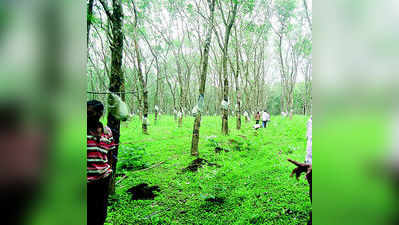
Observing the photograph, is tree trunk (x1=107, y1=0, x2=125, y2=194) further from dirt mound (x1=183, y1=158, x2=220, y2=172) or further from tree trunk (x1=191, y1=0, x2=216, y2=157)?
tree trunk (x1=191, y1=0, x2=216, y2=157)

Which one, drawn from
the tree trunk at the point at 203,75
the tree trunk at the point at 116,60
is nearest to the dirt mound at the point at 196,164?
the tree trunk at the point at 203,75

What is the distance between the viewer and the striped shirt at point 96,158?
183cm

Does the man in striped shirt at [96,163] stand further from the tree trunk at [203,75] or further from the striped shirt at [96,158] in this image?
the tree trunk at [203,75]

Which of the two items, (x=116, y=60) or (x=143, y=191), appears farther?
(x=143, y=191)

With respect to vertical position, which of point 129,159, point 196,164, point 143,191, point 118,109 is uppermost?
point 118,109

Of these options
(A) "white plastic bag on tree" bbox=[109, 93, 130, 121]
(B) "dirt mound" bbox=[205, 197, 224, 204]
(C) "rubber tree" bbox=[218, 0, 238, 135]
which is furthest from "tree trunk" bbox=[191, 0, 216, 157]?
(A) "white plastic bag on tree" bbox=[109, 93, 130, 121]

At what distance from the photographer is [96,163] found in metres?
1.88

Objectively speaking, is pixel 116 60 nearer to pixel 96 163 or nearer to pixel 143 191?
pixel 96 163


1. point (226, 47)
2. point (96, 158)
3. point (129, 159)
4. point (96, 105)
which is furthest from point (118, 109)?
point (226, 47)

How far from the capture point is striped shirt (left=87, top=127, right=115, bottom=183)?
1.83m

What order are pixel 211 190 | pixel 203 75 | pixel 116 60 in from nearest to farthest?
pixel 116 60 < pixel 211 190 < pixel 203 75

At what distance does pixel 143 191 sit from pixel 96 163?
2.09 metres
